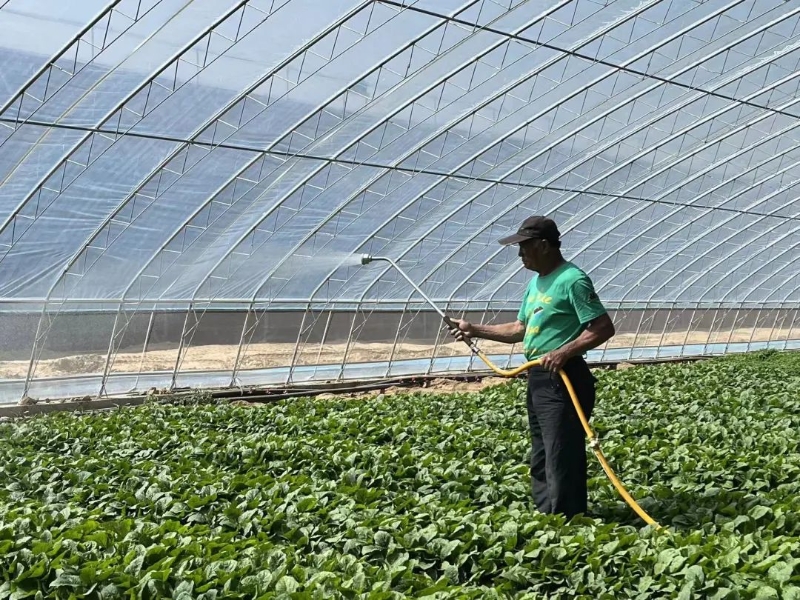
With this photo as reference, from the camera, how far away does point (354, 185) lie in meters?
18.9

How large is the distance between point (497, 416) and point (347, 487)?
16.1ft

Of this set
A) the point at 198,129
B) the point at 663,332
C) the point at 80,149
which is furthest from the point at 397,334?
the point at 663,332

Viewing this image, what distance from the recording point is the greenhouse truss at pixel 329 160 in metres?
13.9

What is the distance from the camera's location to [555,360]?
5.71 m

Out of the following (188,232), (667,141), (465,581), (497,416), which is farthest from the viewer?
(667,141)

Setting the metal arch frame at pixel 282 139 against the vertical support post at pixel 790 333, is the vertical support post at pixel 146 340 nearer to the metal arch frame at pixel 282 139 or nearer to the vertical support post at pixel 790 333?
the metal arch frame at pixel 282 139

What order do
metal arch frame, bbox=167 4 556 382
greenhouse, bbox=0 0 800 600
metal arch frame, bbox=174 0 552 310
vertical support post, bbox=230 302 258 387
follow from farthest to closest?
1. vertical support post, bbox=230 302 258 387
2. metal arch frame, bbox=174 0 552 310
3. metal arch frame, bbox=167 4 556 382
4. greenhouse, bbox=0 0 800 600

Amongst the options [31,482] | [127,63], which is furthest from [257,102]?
[31,482]

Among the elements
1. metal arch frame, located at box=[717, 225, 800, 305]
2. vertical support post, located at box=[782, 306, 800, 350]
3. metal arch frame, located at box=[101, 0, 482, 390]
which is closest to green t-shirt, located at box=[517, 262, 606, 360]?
metal arch frame, located at box=[101, 0, 482, 390]

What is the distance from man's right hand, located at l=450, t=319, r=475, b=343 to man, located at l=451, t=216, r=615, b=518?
1.99ft

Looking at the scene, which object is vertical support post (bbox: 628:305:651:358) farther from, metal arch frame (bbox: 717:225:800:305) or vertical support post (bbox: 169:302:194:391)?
vertical support post (bbox: 169:302:194:391)

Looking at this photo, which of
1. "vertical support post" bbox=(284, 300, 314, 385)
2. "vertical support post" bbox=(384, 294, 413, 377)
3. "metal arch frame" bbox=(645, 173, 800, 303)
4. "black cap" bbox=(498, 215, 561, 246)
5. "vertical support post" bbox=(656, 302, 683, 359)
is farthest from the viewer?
"vertical support post" bbox=(656, 302, 683, 359)

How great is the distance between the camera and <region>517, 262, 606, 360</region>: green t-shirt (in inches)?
230

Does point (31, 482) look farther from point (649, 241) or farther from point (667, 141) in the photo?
point (649, 241)
